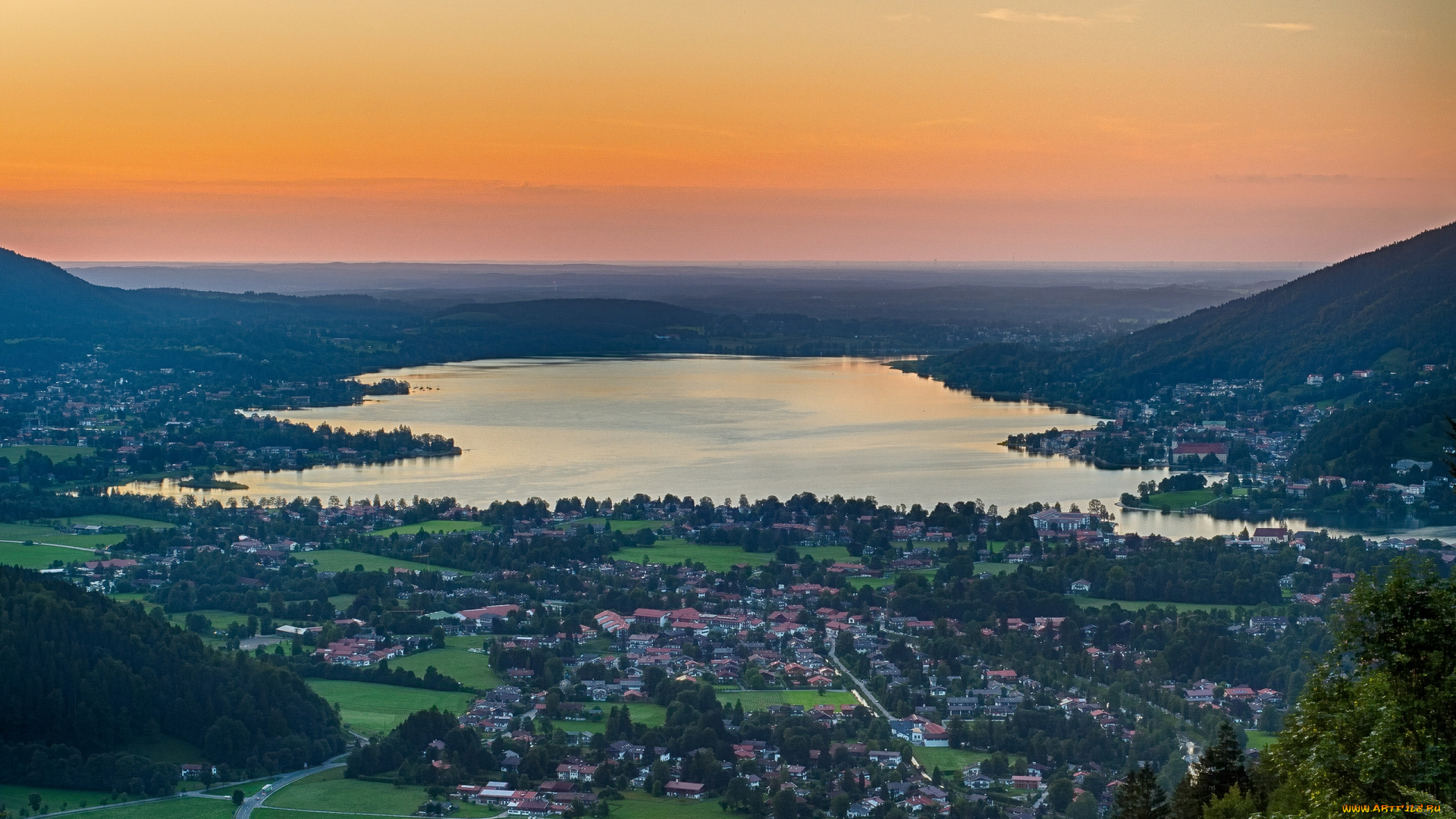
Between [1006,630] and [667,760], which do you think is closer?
[667,760]

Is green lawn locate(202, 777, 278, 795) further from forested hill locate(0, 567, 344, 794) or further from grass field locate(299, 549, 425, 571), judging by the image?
grass field locate(299, 549, 425, 571)

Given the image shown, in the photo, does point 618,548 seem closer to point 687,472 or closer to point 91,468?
point 687,472

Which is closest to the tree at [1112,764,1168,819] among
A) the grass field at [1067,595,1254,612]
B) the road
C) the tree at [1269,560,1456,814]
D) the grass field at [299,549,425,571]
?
the tree at [1269,560,1456,814]

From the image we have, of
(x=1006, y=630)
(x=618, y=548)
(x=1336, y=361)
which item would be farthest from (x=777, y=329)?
(x=1006, y=630)

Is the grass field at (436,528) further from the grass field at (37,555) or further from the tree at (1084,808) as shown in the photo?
the tree at (1084,808)

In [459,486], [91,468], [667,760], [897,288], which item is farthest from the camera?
[897,288]

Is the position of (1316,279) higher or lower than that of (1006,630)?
higher

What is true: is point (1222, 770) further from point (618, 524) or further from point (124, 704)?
point (618, 524)
